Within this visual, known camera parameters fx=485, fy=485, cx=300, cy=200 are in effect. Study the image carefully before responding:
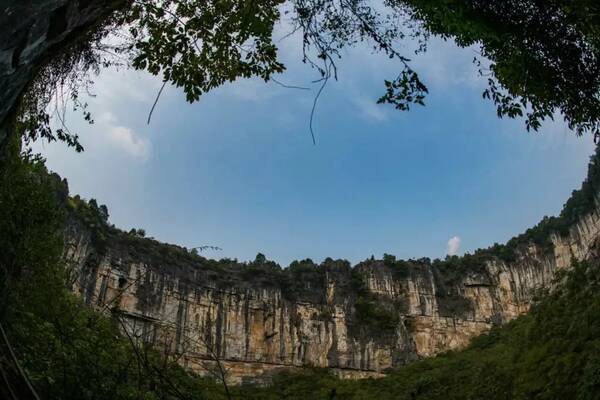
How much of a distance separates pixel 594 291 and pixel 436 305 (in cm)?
2967

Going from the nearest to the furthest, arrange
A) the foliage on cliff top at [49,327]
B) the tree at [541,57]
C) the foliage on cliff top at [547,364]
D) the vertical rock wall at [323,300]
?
the foliage on cliff top at [49,327]
the tree at [541,57]
the foliage on cliff top at [547,364]
the vertical rock wall at [323,300]

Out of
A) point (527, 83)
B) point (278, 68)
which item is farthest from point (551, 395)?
point (278, 68)

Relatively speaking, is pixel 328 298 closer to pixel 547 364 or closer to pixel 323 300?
pixel 323 300

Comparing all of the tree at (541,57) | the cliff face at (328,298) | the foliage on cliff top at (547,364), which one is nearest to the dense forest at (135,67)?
the tree at (541,57)

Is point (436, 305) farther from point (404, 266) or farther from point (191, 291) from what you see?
point (191, 291)

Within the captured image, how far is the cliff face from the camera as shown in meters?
41.2

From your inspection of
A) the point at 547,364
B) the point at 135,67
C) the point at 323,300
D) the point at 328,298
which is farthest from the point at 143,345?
the point at 328,298

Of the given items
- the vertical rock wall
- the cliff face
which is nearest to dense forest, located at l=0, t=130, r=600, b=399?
the cliff face

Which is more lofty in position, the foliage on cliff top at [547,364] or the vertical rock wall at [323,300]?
the vertical rock wall at [323,300]

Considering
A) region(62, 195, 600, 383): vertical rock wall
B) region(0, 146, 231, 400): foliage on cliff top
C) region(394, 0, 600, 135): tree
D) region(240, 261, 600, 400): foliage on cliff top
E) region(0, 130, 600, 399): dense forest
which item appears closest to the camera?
region(0, 146, 231, 400): foliage on cliff top

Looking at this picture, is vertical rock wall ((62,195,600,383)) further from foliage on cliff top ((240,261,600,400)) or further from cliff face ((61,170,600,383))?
foliage on cliff top ((240,261,600,400))

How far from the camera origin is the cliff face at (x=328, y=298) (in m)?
41.2

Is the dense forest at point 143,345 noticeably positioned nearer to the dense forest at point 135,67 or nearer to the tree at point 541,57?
the dense forest at point 135,67

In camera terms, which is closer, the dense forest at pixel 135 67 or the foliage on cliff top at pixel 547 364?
the dense forest at pixel 135 67
